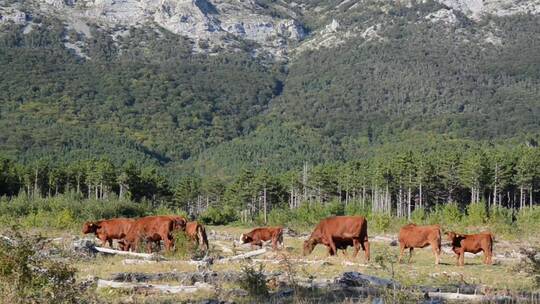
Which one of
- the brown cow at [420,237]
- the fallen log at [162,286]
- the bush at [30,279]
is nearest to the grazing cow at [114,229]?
the brown cow at [420,237]

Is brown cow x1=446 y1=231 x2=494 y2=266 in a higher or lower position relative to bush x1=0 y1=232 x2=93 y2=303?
lower

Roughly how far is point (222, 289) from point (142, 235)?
1164 cm

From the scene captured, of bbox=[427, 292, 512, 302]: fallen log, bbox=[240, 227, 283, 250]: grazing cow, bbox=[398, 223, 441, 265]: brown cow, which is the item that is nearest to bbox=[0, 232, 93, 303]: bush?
bbox=[427, 292, 512, 302]: fallen log

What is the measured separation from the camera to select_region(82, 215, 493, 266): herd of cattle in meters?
24.6

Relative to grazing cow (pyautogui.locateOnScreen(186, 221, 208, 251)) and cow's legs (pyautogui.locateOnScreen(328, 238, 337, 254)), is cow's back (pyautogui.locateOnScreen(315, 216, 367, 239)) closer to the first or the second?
cow's legs (pyautogui.locateOnScreen(328, 238, 337, 254))

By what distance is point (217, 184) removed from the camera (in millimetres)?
131750

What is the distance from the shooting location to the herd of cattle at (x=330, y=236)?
80.7 feet

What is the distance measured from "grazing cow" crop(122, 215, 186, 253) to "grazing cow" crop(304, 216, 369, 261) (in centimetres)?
519

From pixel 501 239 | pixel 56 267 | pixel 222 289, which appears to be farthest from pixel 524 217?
pixel 56 267

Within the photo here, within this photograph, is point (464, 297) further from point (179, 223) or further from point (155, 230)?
point (155, 230)

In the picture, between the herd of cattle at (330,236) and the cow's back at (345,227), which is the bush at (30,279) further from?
the cow's back at (345,227)

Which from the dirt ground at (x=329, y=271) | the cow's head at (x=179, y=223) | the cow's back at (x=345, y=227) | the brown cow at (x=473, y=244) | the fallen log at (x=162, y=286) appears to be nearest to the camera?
the dirt ground at (x=329, y=271)

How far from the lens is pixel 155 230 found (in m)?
25.8

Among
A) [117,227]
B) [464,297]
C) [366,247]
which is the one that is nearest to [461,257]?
[366,247]
